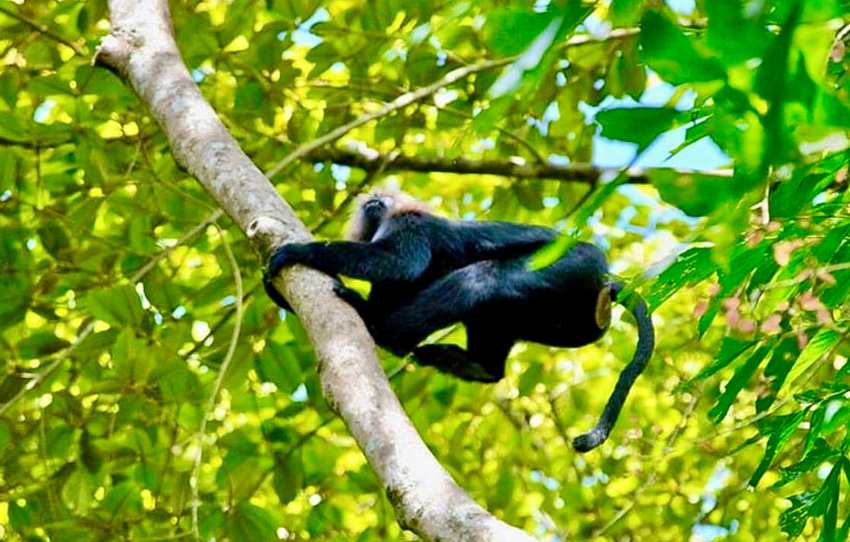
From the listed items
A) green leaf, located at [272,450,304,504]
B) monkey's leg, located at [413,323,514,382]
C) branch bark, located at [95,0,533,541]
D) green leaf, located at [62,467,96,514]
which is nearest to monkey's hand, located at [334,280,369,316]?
branch bark, located at [95,0,533,541]

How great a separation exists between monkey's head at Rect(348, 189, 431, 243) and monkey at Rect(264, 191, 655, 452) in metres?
0.11

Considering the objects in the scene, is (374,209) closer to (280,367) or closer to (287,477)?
(280,367)

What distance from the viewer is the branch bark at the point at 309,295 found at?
203 centimetres

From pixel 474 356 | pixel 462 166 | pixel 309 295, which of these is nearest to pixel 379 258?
pixel 474 356

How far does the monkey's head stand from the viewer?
5.47m

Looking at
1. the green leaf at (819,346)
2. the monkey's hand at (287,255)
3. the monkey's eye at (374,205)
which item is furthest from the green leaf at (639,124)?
the monkey's eye at (374,205)

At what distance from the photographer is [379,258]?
4.73 m

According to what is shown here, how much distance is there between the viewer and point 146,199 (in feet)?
16.1

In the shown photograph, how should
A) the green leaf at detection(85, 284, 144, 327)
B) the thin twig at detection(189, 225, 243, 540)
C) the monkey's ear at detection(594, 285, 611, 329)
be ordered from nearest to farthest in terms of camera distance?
the thin twig at detection(189, 225, 243, 540) → the green leaf at detection(85, 284, 144, 327) → the monkey's ear at detection(594, 285, 611, 329)

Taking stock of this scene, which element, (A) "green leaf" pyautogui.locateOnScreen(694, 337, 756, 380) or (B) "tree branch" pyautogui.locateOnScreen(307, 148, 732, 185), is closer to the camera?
(A) "green leaf" pyautogui.locateOnScreen(694, 337, 756, 380)

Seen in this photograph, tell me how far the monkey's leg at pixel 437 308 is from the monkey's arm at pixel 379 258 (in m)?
0.11

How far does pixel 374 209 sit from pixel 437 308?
847 mm

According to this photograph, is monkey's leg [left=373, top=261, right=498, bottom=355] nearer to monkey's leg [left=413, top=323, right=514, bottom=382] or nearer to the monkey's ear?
monkey's leg [left=413, top=323, right=514, bottom=382]

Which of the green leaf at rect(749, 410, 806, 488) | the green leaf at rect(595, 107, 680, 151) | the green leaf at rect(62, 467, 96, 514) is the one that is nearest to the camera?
the green leaf at rect(595, 107, 680, 151)
